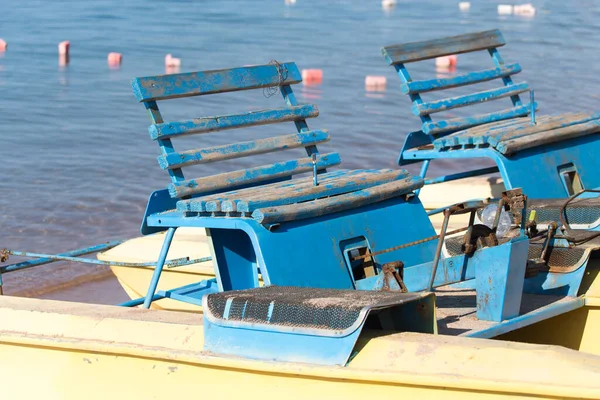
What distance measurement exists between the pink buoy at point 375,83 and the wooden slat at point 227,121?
10.9 m

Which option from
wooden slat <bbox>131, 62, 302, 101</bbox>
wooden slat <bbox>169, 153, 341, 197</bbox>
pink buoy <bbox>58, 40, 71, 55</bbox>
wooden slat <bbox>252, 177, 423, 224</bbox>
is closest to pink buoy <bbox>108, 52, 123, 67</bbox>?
pink buoy <bbox>58, 40, 71, 55</bbox>

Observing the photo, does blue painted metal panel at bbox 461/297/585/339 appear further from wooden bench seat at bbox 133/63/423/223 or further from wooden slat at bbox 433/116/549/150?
wooden slat at bbox 433/116/549/150

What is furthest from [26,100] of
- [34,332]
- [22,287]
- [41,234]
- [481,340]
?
[481,340]

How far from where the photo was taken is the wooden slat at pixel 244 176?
4.76 meters

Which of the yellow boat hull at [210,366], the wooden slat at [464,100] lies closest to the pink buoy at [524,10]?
the wooden slat at [464,100]

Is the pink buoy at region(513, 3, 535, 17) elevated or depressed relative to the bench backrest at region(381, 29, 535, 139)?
depressed

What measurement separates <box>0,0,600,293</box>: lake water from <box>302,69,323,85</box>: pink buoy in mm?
350

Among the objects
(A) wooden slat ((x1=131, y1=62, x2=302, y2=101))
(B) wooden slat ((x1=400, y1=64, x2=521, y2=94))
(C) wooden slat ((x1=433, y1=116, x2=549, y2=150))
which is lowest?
(C) wooden slat ((x1=433, y1=116, x2=549, y2=150))

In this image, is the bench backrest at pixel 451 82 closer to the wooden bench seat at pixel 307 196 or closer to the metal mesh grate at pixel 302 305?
the wooden bench seat at pixel 307 196

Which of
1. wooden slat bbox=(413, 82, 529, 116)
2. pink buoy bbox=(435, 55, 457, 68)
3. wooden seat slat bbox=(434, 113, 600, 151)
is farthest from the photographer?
pink buoy bbox=(435, 55, 457, 68)

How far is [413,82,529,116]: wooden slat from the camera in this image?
642cm

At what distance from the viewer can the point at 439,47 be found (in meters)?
6.71

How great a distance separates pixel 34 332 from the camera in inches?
170

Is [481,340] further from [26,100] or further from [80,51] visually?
[80,51]
